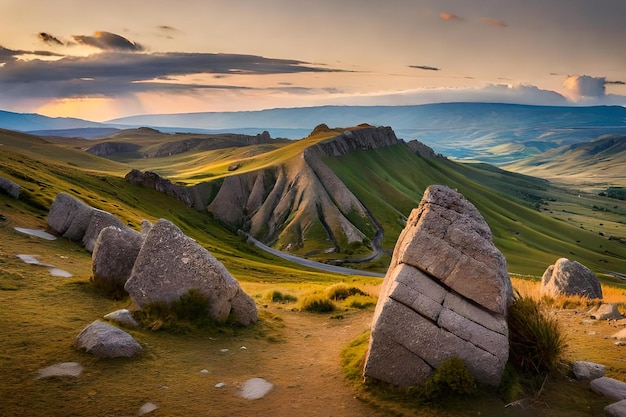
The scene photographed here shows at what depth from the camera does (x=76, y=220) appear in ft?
118

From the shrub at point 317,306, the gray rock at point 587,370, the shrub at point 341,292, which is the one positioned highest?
the gray rock at point 587,370

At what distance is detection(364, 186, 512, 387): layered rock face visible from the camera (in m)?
14.5

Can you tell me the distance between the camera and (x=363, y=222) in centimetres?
18700

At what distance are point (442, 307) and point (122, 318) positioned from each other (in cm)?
1293

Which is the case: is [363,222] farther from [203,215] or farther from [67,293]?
[67,293]

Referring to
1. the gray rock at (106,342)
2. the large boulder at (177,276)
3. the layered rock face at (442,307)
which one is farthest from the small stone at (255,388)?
the large boulder at (177,276)

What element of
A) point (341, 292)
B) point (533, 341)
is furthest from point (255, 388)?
point (341, 292)

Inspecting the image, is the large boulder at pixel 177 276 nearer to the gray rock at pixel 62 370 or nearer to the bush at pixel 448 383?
the gray rock at pixel 62 370

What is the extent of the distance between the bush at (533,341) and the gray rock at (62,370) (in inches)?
575

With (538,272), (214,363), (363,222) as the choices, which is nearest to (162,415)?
(214,363)

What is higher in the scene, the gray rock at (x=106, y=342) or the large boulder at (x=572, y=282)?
the gray rock at (x=106, y=342)

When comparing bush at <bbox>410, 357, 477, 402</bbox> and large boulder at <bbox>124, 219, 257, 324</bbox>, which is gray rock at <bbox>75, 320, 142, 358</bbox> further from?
bush at <bbox>410, 357, 477, 402</bbox>

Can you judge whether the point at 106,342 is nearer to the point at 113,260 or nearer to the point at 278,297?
the point at 113,260

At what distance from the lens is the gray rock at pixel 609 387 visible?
13617 millimetres
